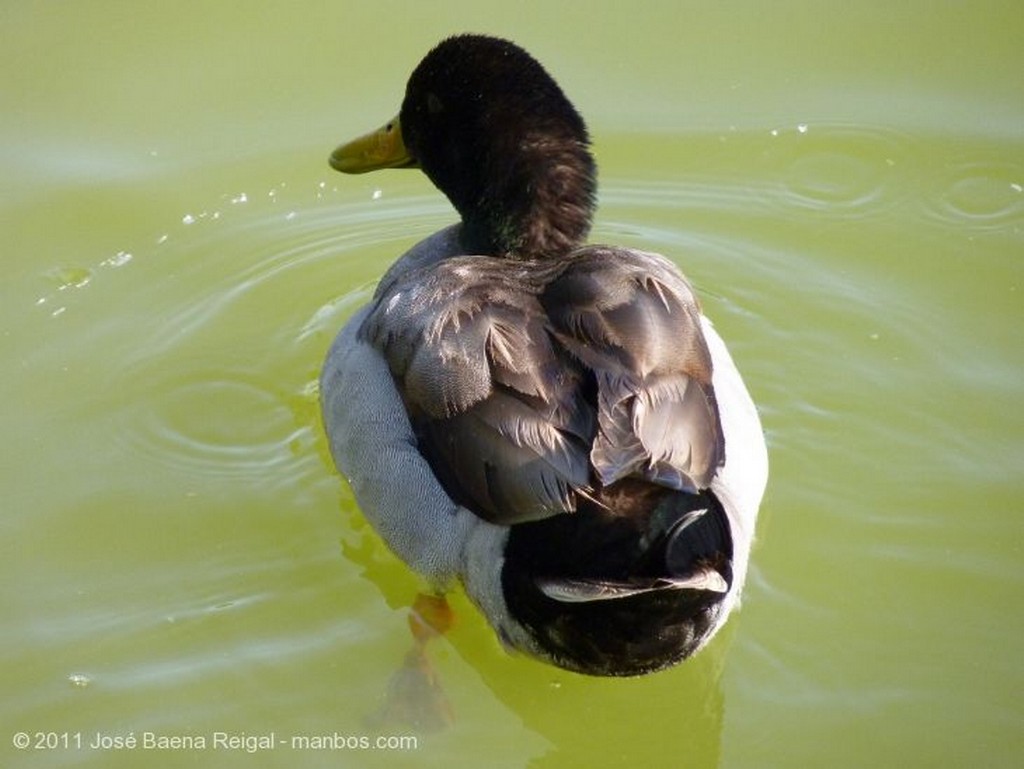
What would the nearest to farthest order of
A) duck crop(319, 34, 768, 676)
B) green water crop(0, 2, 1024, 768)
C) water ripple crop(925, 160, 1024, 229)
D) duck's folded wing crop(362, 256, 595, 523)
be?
duck crop(319, 34, 768, 676), duck's folded wing crop(362, 256, 595, 523), green water crop(0, 2, 1024, 768), water ripple crop(925, 160, 1024, 229)

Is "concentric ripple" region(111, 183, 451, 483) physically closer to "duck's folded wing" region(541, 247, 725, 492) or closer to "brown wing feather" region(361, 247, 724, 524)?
"brown wing feather" region(361, 247, 724, 524)

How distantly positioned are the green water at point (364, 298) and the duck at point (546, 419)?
13.1 inches

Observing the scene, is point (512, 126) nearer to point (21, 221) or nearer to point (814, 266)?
point (814, 266)

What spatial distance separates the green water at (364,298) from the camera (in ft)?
17.7

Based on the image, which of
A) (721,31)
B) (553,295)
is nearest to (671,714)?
(553,295)

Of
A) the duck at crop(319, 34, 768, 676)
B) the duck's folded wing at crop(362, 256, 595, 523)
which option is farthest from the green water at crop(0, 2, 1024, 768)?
the duck's folded wing at crop(362, 256, 595, 523)

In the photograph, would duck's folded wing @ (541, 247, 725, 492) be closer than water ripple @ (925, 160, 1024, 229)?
Yes

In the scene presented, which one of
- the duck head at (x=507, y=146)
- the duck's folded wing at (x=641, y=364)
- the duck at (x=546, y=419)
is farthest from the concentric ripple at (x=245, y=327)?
the duck's folded wing at (x=641, y=364)

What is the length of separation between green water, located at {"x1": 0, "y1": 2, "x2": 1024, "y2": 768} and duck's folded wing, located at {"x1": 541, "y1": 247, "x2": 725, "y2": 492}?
913 millimetres

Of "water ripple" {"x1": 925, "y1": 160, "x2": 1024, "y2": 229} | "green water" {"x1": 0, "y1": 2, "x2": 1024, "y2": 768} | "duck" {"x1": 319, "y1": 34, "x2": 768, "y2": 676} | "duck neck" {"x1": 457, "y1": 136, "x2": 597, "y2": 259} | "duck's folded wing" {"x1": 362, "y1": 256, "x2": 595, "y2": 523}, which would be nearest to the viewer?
"duck" {"x1": 319, "y1": 34, "x2": 768, "y2": 676}

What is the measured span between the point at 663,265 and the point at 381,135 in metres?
1.69

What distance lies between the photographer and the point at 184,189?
7.93m

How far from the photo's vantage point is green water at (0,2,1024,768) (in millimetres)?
5383

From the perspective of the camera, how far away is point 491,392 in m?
5.24
